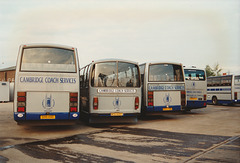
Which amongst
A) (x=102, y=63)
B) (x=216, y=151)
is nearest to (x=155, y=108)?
(x=102, y=63)

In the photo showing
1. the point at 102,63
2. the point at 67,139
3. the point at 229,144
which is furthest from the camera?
the point at 102,63

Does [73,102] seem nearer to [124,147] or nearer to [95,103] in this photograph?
[95,103]

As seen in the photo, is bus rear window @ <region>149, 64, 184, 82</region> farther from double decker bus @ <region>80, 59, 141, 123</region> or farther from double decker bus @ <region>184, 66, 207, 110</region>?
double decker bus @ <region>184, 66, 207, 110</region>

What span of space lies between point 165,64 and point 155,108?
237 cm

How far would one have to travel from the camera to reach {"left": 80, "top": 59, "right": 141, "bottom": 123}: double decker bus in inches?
401

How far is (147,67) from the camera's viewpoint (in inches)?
497

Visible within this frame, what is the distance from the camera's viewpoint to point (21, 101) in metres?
8.17

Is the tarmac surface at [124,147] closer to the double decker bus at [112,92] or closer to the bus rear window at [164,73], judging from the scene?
the double decker bus at [112,92]

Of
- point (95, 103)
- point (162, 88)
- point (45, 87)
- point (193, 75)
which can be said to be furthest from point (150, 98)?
point (193, 75)

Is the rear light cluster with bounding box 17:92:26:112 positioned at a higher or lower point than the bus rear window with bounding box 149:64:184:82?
lower

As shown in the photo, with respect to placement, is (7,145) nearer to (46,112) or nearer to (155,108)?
(46,112)

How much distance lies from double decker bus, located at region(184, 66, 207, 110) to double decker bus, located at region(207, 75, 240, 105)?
7700mm

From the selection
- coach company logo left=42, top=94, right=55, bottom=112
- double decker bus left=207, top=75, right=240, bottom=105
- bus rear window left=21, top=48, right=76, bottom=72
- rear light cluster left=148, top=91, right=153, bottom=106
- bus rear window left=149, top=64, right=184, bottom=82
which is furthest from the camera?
double decker bus left=207, top=75, right=240, bottom=105

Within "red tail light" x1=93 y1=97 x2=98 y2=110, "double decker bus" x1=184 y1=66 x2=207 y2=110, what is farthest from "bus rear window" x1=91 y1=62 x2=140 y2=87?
"double decker bus" x1=184 y1=66 x2=207 y2=110
